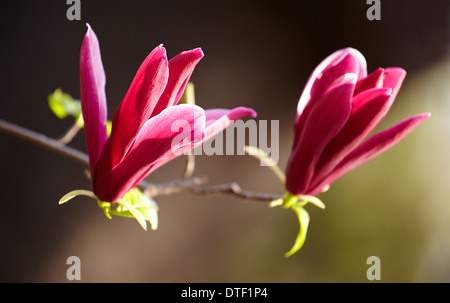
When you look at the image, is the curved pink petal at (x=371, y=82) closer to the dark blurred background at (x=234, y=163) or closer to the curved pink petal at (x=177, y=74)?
the curved pink petal at (x=177, y=74)

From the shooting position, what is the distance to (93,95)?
0.84ft

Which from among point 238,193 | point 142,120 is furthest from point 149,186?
point 142,120

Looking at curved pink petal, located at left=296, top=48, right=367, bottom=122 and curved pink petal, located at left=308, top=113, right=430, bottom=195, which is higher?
curved pink petal, located at left=296, top=48, right=367, bottom=122

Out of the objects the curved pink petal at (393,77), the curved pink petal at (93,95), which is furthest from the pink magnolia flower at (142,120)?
the curved pink petal at (393,77)

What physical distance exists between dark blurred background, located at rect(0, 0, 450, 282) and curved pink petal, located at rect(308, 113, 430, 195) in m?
0.83

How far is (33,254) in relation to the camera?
1.04m

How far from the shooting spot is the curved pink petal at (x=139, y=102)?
226 millimetres

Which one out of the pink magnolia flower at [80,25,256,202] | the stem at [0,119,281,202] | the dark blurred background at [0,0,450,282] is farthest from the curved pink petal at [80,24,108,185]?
the dark blurred background at [0,0,450,282]

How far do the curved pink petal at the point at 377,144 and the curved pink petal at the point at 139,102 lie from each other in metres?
0.15

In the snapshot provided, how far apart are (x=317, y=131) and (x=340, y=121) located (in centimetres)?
2

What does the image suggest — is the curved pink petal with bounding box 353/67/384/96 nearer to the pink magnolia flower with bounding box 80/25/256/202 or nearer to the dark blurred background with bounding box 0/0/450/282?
the pink magnolia flower with bounding box 80/25/256/202

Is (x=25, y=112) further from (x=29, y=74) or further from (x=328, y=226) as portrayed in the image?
(x=328, y=226)

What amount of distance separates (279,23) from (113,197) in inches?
37.7

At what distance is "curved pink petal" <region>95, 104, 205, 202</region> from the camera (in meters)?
0.23
